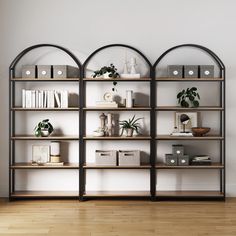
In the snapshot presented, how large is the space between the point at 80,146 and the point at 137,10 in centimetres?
152

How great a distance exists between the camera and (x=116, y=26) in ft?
14.8

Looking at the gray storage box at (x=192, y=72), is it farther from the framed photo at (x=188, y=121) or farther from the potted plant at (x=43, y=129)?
the potted plant at (x=43, y=129)

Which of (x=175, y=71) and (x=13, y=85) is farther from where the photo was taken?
(x=13, y=85)

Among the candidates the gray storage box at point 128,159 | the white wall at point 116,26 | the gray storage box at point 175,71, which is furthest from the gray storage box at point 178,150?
the white wall at point 116,26

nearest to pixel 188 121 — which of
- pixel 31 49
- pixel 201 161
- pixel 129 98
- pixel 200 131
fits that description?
pixel 200 131

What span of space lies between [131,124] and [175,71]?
697 mm

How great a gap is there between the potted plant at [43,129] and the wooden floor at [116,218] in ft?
2.19

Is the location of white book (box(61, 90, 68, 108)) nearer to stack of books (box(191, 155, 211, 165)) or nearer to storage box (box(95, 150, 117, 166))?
storage box (box(95, 150, 117, 166))

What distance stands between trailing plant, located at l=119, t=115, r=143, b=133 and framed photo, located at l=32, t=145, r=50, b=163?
2.61 feet

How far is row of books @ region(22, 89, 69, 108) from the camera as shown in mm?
4336

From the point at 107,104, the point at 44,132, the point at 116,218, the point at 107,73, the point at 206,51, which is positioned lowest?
the point at 116,218

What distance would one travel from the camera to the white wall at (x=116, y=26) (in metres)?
4.50

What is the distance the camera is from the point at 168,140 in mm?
4527

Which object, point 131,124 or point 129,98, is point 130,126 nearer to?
point 131,124
